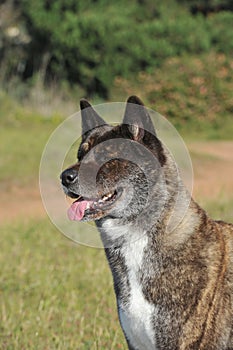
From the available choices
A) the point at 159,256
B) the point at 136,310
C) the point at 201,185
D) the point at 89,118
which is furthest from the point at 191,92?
the point at 136,310

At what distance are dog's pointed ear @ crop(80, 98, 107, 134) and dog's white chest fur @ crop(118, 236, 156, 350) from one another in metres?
0.70

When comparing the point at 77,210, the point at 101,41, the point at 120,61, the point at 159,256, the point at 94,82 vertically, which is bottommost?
the point at 159,256

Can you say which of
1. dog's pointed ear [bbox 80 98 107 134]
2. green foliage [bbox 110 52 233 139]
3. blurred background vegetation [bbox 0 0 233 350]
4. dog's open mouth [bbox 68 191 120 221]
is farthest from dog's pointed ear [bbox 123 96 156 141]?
green foliage [bbox 110 52 233 139]

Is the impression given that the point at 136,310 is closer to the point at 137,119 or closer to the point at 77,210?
the point at 77,210

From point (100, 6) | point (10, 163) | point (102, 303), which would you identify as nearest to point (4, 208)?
point (10, 163)

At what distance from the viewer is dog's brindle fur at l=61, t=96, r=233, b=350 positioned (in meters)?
3.38

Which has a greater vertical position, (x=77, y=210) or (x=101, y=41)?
(x=101, y=41)

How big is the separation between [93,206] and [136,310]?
1.65 ft

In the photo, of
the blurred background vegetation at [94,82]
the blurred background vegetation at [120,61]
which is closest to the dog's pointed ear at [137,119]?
the blurred background vegetation at [94,82]

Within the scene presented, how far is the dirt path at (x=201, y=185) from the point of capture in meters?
10.4

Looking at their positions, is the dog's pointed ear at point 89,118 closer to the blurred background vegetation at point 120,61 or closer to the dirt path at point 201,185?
the dirt path at point 201,185

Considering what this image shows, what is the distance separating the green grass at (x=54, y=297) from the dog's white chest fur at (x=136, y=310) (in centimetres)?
109

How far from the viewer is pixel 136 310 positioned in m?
3.46

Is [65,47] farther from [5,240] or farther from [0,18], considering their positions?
[5,240]
